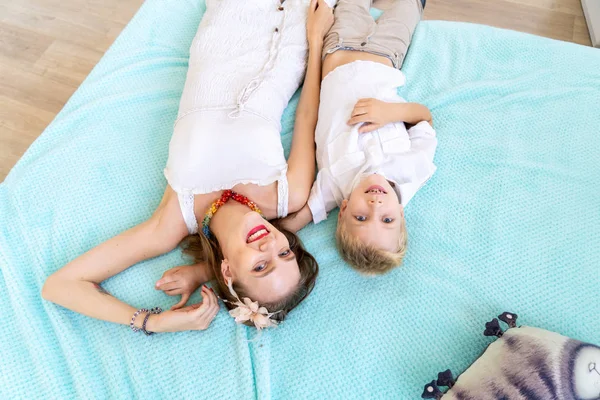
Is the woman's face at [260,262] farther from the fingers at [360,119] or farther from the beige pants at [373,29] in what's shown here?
the beige pants at [373,29]

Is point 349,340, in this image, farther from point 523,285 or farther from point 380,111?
point 380,111

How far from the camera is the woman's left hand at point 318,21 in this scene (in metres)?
1.33

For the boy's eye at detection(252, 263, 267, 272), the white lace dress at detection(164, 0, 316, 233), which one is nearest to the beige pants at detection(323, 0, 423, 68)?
the white lace dress at detection(164, 0, 316, 233)

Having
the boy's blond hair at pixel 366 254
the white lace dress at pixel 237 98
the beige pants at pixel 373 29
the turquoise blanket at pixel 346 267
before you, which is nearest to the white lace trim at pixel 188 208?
the white lace dress at pixel 237 98

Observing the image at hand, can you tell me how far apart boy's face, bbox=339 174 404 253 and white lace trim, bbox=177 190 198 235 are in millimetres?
395

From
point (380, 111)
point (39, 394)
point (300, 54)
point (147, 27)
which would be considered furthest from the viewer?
point (147, 27)

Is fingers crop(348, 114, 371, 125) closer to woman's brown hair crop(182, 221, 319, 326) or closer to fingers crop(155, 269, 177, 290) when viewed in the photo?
woman's brown hair crop(182, 221, 319, 326)

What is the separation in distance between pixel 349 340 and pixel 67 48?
170cm

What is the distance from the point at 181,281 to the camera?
3.47 feet

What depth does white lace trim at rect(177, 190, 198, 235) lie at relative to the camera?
108 cm

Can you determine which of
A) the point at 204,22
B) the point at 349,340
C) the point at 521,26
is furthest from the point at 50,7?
the point at 521,26

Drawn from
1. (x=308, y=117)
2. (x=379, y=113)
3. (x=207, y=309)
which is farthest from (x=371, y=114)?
(x=207, y=309)

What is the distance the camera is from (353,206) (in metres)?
1.03

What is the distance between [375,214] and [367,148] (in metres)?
0.23
